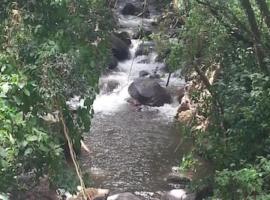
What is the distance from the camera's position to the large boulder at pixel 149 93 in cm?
1430

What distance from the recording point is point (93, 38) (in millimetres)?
5512

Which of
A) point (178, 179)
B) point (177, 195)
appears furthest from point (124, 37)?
point (177, 195)

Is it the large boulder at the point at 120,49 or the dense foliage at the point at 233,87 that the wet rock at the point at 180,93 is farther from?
the dense foliage at the point at 233,87

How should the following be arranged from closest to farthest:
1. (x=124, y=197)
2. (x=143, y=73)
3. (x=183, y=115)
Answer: (x=124, y=197) < (x=183, y=115) < (x=143, y=73)

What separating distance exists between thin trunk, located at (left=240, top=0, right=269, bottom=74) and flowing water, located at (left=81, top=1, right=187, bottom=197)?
159cm

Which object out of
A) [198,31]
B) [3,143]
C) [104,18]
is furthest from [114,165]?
[3,143]

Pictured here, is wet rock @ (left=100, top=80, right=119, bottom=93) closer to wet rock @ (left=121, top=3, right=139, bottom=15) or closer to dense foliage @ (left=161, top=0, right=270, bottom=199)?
dense foliage @ (left=161, top=0, right=270, bottom=199)

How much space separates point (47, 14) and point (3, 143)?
188cm

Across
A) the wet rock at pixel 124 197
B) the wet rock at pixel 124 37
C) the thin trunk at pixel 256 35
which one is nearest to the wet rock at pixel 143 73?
the wet rock at pixel 124 37

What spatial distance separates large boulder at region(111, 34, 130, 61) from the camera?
1771 centimetres

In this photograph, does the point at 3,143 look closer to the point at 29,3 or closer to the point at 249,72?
the point at 29,3

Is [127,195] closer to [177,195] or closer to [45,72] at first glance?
[177,195]

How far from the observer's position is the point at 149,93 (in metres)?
14.4

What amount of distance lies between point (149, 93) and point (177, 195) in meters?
6.15
